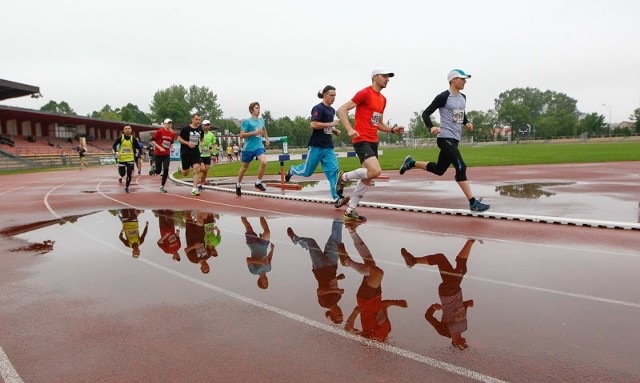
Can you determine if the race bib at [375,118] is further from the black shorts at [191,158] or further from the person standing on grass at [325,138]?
the black shorts at [191,158]

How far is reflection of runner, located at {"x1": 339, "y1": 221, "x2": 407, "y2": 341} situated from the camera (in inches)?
119

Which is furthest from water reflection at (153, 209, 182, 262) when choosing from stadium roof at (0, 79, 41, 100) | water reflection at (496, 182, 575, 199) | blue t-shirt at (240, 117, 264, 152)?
stadium roof at (0, 79, 41, 100)

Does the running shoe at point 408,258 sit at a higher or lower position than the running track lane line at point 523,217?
lower

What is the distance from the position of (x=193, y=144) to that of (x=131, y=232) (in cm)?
552

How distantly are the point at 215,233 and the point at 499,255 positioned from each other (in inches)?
154

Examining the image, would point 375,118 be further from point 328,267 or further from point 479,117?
point 479,117

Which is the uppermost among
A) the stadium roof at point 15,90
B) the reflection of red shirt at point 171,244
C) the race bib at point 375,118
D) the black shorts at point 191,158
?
the stadium roof at point 15,90

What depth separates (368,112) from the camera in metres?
7.50

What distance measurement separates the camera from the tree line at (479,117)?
373 feet

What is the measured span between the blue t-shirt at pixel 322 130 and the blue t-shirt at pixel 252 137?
8.85 ft

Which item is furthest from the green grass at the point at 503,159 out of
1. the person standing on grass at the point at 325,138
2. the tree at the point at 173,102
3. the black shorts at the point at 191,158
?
the tree at the point at 173,102

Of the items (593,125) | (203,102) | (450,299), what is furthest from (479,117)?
(450,299)

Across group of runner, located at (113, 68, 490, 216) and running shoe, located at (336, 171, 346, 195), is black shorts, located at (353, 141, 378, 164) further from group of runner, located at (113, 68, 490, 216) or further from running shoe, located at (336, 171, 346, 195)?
running shoe, located at (336, 171, 346, 195)

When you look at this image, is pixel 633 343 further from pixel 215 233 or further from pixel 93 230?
pixel 93 230
